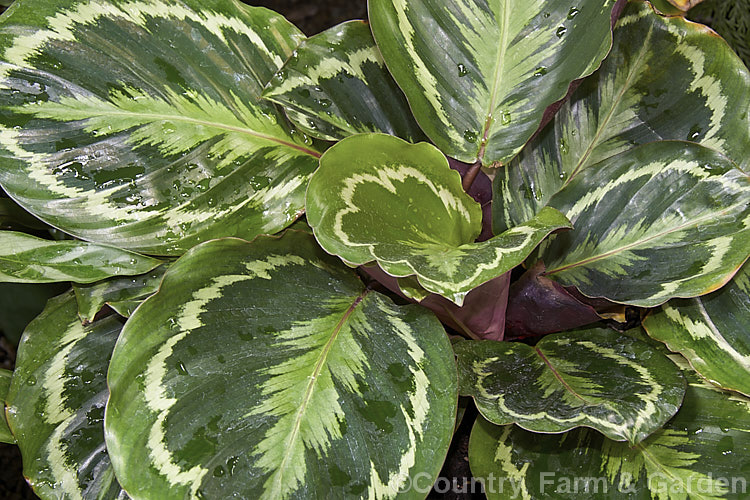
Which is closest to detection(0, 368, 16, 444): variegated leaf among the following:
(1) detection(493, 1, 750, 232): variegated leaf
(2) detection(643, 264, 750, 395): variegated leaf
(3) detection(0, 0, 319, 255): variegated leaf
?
(3) detection(0, 0, 319, 255): variegated leaf

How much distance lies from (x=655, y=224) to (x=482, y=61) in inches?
12.6

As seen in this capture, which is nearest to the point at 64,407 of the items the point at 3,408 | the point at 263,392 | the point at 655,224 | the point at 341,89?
the point at 3,408

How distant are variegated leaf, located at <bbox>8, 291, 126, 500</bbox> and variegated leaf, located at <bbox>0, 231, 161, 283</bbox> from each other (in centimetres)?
9

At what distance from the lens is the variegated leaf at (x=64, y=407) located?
0.79m

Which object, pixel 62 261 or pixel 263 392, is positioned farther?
pixel 62 261

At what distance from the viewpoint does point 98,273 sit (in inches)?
32.7

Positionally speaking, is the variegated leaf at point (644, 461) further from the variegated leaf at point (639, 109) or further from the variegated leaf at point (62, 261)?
the variegated leaf at point (62, 261)

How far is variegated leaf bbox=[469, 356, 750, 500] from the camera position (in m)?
0.75

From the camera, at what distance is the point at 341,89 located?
888 mm

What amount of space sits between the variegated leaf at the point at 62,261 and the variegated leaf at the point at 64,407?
92 millimetres

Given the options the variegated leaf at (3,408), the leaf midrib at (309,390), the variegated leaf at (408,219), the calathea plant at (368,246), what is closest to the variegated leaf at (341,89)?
the calathea plant at (368,246)

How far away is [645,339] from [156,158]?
747 mm

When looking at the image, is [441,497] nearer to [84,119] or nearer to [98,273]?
[98,273]

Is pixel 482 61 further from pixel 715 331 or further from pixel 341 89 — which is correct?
pixel 715 331
